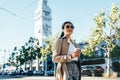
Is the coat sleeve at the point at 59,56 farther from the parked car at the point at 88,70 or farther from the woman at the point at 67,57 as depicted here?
the parked car at the point at 88,70

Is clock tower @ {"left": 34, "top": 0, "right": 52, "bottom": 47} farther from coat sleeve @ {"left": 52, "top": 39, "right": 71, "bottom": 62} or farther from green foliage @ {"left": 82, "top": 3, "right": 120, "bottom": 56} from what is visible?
coat sleeve @ {"left": 52, "top": 39, "right": 71, "bottom": 62}

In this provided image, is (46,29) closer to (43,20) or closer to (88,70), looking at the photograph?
(43,20)

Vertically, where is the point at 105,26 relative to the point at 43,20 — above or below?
below

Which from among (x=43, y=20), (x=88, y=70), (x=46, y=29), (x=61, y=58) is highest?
(x=43, y=20)

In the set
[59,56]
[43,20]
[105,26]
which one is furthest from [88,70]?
[43,20]

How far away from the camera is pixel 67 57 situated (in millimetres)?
3361

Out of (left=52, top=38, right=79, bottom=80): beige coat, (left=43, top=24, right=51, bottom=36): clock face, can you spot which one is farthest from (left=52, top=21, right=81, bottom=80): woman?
(left=43, top=24, right=51, bottom=36): clock face

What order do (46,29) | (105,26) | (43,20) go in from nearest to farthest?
(105,26)
(43,20)
(46,29)

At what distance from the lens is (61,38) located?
3.55 meters

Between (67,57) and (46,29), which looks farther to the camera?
(46,29)

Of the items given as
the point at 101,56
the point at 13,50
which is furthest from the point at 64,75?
the point at 13,50

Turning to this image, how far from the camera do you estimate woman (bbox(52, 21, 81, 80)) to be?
3375mm

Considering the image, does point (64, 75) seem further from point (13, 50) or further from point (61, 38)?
point (13, 50)

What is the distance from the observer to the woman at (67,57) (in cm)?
338
